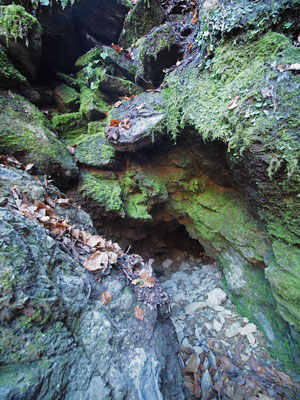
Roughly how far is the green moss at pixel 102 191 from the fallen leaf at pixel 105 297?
1.73 metres

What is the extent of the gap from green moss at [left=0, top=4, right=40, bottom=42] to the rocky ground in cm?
499

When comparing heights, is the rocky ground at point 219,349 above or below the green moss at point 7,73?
below

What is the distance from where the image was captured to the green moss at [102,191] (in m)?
3.06

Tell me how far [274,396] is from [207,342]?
0.83 m

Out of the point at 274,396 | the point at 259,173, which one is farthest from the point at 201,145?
the point at 274,396

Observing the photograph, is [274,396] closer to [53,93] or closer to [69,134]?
[69,134]


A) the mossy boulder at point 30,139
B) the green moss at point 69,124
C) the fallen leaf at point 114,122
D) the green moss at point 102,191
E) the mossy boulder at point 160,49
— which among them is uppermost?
the mossy boulder at point 160,49

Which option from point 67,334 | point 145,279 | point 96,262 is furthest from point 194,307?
point 67,334

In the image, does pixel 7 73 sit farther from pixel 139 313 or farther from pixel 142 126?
pixel 139 313

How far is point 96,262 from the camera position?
1.72 meters

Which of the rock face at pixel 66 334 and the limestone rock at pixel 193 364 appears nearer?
the rock face at pixel 66 334

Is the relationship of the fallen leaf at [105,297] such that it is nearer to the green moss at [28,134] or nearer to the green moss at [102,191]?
the green moss at [102,191]

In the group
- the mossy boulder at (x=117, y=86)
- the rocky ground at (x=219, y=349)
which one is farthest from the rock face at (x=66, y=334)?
the mossy boulder at (x=117, y=86)

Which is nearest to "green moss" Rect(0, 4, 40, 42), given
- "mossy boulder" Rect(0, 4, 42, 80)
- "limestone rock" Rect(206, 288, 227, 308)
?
"mossy boulder" Rect(0, 4, 42, 80)
